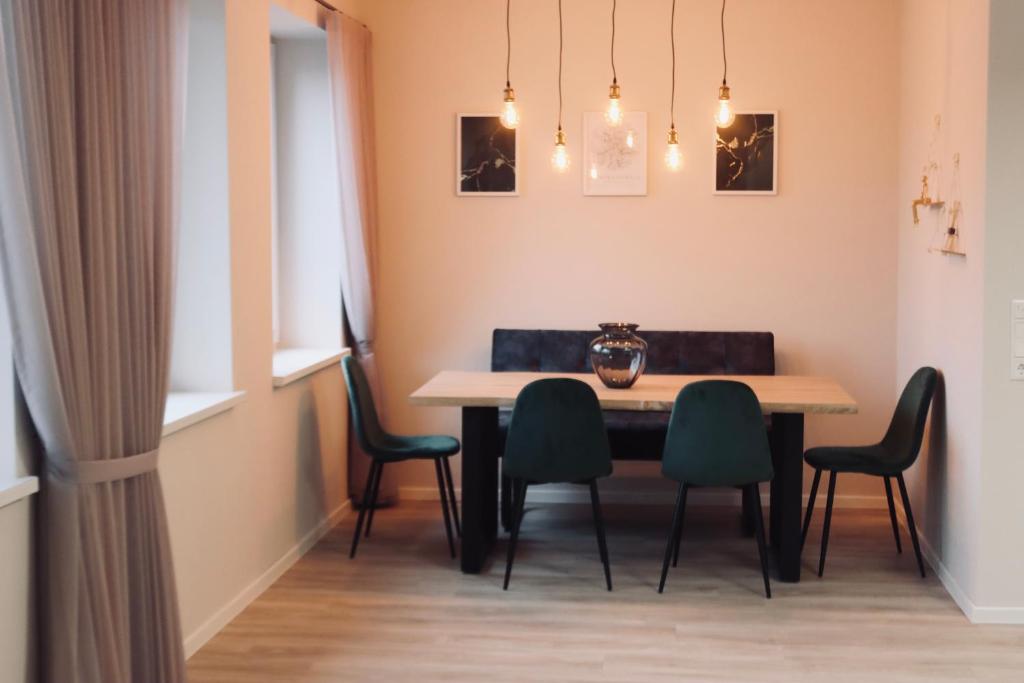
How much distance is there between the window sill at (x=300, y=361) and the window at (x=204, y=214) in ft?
1.81

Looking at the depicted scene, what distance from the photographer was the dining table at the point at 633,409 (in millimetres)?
4621

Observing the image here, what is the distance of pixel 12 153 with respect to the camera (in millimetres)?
2604

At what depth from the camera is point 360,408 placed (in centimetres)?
502

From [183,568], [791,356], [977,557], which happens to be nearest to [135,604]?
[183,568]

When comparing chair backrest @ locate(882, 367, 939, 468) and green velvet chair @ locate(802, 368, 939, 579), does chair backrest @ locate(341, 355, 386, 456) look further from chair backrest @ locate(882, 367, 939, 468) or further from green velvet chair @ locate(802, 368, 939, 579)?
chair backrest @ locate(882, 367, 939, 468)

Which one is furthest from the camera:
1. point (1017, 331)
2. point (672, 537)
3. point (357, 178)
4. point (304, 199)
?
point (304, 199)

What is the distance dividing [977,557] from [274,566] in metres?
2.65

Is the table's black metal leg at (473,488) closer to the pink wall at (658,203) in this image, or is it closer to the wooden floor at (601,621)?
the wooden floor at (601,621)

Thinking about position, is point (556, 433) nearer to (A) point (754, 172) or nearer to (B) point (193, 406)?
(B) point (193, 406)

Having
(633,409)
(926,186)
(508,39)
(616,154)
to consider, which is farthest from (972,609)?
(508,39)

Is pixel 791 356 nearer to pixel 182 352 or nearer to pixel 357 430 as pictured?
pixel 357 430

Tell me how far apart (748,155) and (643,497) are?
1.80 meters

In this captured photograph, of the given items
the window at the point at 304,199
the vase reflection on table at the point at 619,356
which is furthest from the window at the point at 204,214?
the vase reflection on table at the point at 619,356

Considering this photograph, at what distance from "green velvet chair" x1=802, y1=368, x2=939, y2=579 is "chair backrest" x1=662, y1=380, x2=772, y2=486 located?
1.45 feet
